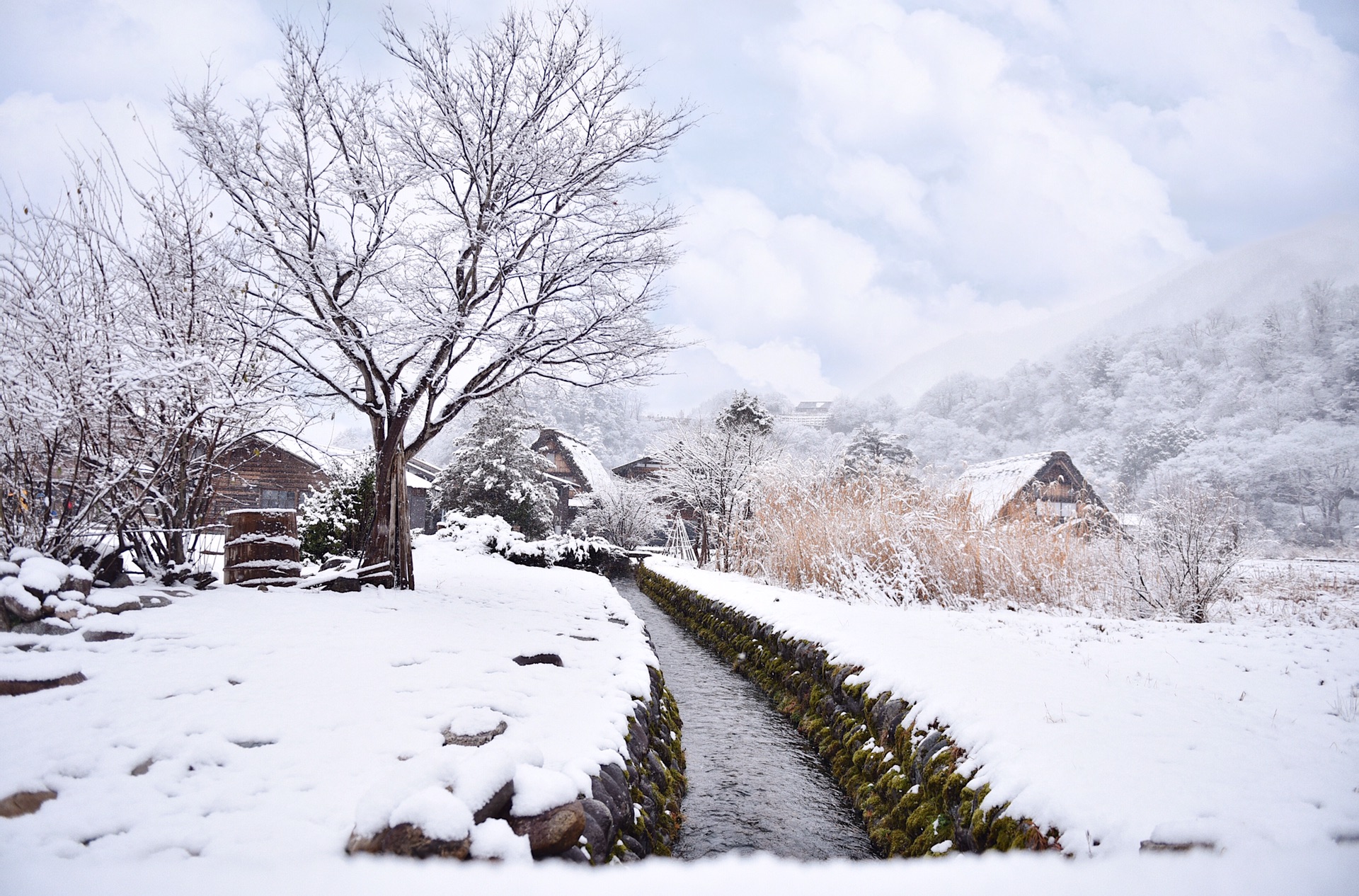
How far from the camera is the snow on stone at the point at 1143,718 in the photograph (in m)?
2.13

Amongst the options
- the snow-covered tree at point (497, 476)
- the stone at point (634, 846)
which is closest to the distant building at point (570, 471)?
the snow-covered tree at point (497, 476)

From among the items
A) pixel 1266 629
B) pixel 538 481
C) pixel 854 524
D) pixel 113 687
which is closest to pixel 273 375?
pixel 113 687

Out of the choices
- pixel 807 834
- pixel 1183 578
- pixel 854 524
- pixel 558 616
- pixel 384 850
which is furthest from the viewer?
pixel 854 524

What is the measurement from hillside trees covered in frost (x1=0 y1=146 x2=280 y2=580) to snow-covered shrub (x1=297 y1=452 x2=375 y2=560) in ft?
12.6

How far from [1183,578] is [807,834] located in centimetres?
638

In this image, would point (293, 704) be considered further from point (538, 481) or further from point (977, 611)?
point (538, 481)

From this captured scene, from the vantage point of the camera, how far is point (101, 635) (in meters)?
3.65

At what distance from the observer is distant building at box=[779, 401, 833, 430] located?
61.8 m

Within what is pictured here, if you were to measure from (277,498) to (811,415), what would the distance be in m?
60.9

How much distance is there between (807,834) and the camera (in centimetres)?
383

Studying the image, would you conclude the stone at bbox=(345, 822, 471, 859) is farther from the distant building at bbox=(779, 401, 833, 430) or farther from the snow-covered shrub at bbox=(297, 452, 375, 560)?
the distant building at bbox=(779, 401, 833, 430)

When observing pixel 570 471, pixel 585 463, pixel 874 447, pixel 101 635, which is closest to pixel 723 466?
pixel 874 447

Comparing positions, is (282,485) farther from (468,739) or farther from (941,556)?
(468,739)

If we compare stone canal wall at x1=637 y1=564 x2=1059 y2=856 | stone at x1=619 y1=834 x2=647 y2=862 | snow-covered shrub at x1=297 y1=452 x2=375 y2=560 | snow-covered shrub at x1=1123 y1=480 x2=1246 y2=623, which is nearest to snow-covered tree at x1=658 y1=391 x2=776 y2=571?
snow-covered shrub at x1=297 y1=452 x2=375 y2=560
